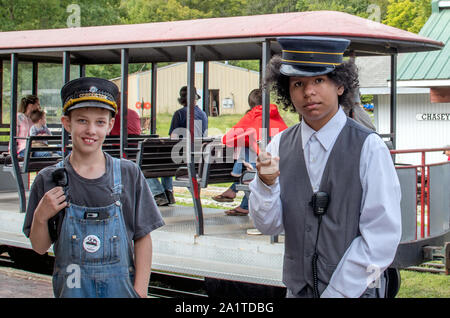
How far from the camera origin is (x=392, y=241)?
7.57ft

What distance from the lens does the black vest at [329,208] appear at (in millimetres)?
2371

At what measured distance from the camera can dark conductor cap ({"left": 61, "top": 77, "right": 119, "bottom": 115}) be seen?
2.66 m

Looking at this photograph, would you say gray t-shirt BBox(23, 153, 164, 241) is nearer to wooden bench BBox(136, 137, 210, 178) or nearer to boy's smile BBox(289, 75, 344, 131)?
boy's smile BBox(289, 75, 344, 131)

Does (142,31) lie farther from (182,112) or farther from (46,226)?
(46,226)

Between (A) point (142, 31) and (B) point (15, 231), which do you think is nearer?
(A) point (142, 31)

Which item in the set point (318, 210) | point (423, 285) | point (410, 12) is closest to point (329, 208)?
point (318, 210)

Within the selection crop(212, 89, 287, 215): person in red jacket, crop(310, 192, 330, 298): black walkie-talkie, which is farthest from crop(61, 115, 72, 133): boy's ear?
crop(212, 89, 287, 215): person in red jacket

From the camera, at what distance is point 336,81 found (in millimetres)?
2547

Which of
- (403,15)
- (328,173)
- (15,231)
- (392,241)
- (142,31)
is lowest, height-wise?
(15,231)

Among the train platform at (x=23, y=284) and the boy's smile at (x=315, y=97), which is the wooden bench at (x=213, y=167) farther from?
the boy's smile at (x=315, y=97)

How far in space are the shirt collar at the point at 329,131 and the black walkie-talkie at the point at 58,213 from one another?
95 centimetres
